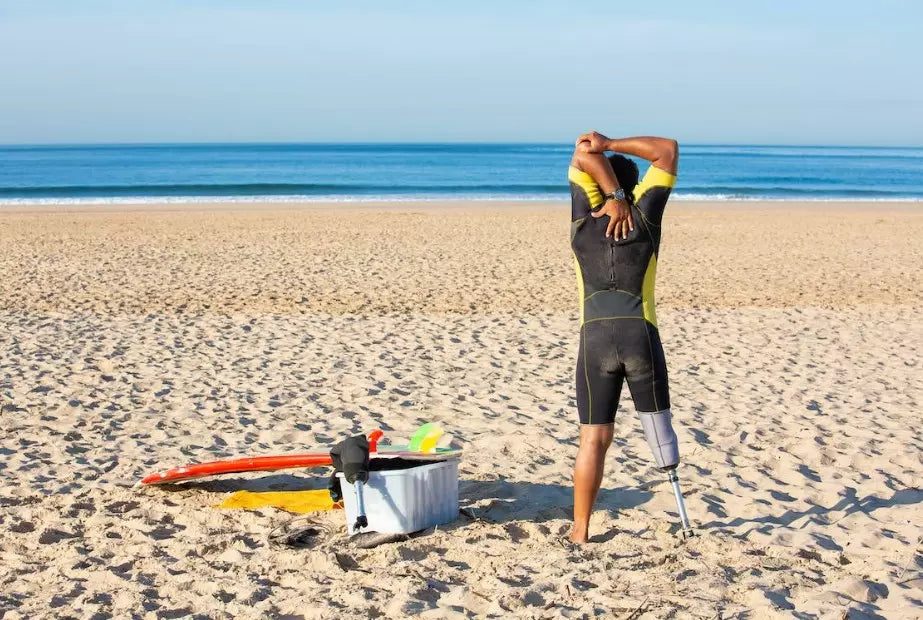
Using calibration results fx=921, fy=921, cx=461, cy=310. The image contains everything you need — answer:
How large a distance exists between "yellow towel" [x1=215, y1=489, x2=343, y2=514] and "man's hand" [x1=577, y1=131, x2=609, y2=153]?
2071 mm

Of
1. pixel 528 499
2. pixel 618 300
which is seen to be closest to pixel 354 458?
pixel 528 499

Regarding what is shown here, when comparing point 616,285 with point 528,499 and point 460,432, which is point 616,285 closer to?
point 528,499

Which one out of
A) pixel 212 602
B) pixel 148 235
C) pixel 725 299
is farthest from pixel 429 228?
pixel 212 602

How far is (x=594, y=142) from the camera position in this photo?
355 cm

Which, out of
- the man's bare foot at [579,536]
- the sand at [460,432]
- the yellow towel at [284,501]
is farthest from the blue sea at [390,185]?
the man's bare foot at [579,536]

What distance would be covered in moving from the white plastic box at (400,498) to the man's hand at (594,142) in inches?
59.8

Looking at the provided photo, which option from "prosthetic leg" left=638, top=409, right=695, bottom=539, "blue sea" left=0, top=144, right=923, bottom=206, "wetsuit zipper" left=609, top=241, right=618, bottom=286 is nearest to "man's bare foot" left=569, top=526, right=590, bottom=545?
"prosthetic leg" left=638, top=409, right=695, bottom=539

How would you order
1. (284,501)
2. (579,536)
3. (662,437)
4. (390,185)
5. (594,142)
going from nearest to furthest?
1. (594,142)
2. (662,437)
3. (579,536)
4. (284,501)
5. (390,185)

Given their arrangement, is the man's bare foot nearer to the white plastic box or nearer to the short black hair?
the white plastic box

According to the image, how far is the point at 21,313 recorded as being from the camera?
9750 millimetres

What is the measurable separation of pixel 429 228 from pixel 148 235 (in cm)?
576

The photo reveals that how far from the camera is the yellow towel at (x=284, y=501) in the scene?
4.45 metres

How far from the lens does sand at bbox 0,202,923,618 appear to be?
3.54 metres

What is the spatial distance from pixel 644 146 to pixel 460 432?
2.76m
